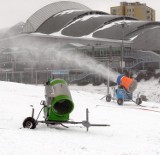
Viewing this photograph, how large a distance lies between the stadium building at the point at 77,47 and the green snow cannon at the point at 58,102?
141 ft

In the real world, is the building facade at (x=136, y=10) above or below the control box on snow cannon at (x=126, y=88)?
above

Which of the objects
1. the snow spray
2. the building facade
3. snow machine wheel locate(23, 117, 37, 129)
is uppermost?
the building facade

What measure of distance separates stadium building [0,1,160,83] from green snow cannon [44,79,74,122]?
141 feet

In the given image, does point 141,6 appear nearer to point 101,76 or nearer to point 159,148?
point 101,76

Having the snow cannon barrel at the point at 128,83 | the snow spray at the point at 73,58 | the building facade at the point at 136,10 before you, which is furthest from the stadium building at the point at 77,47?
the building facade at the point at 136,10

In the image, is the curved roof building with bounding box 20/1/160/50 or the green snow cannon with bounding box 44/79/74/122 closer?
the green snow cannon with bounding box 44/79/74/122

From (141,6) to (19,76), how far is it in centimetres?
9837

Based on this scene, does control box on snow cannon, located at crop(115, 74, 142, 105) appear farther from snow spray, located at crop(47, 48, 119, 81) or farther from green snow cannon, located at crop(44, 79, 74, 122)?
snow spray, located at crop(47, 48, 119, 81)

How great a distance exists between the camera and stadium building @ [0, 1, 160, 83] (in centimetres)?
6069

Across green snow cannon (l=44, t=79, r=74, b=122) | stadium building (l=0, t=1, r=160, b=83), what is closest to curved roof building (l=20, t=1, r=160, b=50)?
stadium building (l=0, t=1, r=160, b=83)

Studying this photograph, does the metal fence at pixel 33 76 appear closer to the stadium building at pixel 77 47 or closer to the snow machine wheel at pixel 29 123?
the stadium building at pixel 77 47

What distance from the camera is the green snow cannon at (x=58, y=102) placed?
409 inches

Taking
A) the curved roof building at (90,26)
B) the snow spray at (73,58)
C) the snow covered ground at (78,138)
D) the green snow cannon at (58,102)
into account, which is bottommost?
the snow covered ground at (78,138)

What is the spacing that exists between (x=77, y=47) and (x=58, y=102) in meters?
55.8
